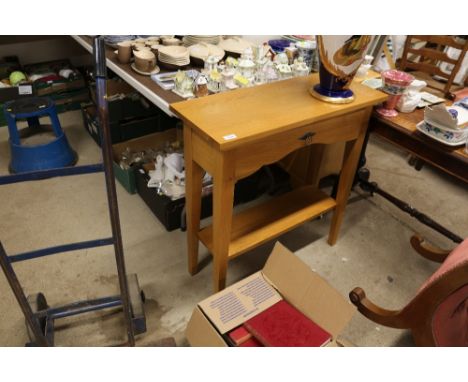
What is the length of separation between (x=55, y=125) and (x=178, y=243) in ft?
3.67

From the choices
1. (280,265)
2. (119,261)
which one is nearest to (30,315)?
(119,261)

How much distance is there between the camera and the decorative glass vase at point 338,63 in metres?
1.26

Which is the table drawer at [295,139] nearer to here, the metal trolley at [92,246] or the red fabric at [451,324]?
the metal trolley at [92,246]

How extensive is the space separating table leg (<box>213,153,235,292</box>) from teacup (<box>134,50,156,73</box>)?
81cm

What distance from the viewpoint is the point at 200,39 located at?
6.52 ft

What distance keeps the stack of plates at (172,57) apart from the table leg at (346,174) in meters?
0.87

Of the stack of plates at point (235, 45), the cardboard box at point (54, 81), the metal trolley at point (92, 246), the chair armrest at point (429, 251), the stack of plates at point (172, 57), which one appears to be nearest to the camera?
the metal trolley at point (92, 246)

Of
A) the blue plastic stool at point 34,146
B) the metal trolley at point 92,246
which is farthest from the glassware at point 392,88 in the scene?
the blue plastic stool at point 34,146

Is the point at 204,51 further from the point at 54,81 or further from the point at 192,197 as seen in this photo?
the point at 54,81

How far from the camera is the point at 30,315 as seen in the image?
3.41ft

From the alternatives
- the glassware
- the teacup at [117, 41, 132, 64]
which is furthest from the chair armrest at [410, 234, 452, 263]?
the teacup at [117, 41, 132, 64]

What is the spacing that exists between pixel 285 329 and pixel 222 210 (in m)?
0.43

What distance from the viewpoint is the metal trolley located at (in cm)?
83

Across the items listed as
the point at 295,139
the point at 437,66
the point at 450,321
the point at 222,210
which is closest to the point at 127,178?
the point at 222,210
